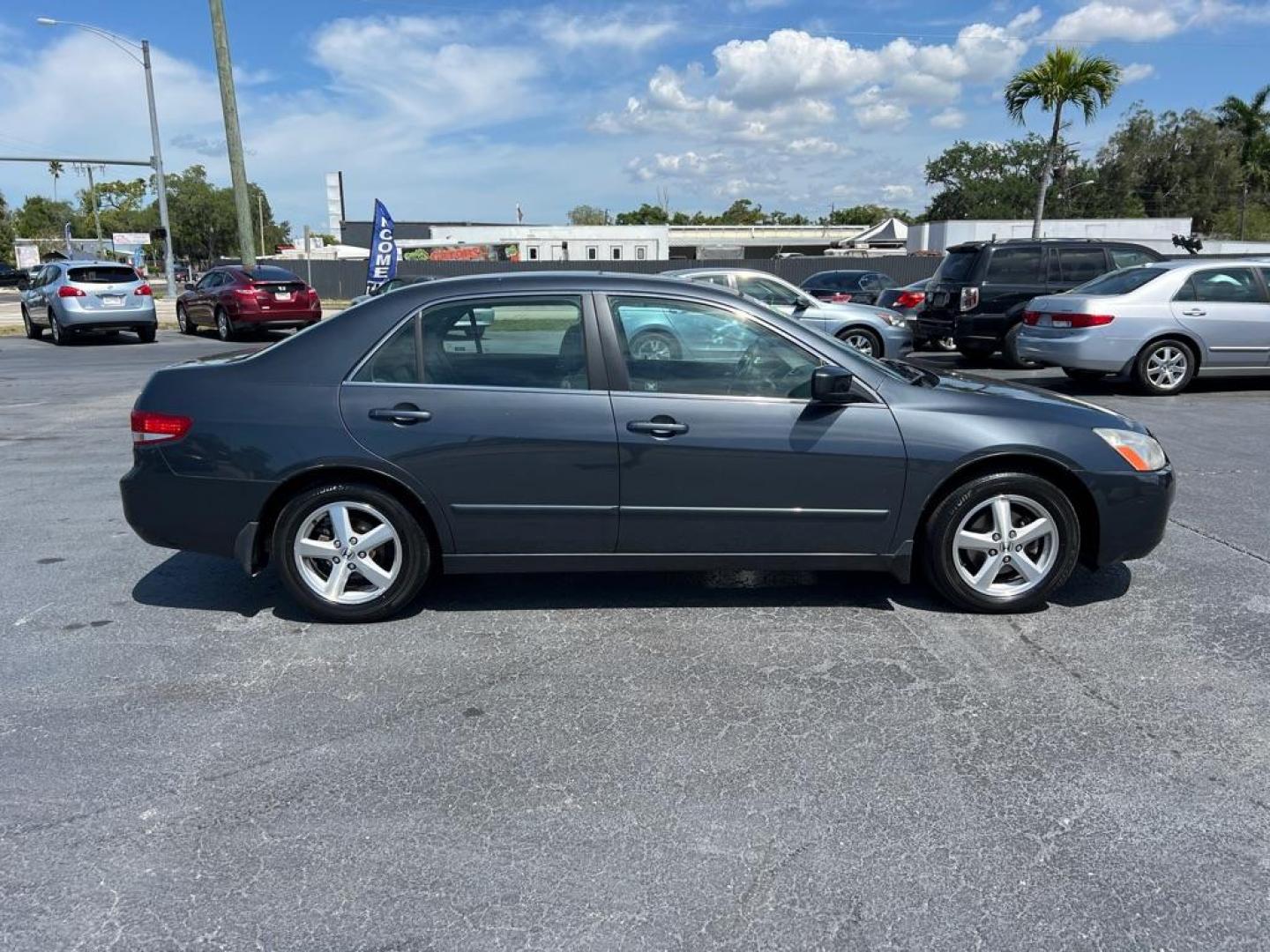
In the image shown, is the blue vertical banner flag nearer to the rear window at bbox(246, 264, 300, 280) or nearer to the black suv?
the rear window at bbox(246, 264, 300, 280)

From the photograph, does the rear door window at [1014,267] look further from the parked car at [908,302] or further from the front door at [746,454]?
the front door at [746,454]

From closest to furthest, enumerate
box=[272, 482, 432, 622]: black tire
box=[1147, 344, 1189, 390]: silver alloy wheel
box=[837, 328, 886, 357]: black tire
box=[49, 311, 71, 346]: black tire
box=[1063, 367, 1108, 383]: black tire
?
box=[272, 482, 432, 622]: black tire, box=[1147, 344, 1189, 390]: silver alloy wheel, box=[1063, 367, 1108, 383]: black tire, box=[837, 328, 886, 357]: black tire, box=[49, 311, 71, 346]: black tire

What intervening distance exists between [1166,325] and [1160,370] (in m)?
0.53

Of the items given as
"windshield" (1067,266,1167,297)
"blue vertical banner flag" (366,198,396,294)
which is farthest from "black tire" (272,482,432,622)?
"blue vertical banner flag" (366,198,396,294)

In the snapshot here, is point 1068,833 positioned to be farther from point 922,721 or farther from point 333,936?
point 333,936

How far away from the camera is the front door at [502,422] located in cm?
412

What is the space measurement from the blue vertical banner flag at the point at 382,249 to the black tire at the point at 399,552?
21.2 m

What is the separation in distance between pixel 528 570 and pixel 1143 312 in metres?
8.93

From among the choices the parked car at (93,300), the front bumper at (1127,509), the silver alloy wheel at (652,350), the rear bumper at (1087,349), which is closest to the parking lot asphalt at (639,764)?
the front bumper at (1127,509)

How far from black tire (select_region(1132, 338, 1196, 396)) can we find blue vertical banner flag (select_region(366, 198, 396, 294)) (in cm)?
1874

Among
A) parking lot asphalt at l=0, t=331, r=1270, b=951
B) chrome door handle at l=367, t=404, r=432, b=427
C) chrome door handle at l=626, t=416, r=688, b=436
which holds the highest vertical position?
chrome door handle at l=367, t=404, r=432, b=427

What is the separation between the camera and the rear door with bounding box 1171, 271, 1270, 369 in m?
10.6

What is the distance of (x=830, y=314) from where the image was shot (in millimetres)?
12859

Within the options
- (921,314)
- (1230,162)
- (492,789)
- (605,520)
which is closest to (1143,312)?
(921,314)
